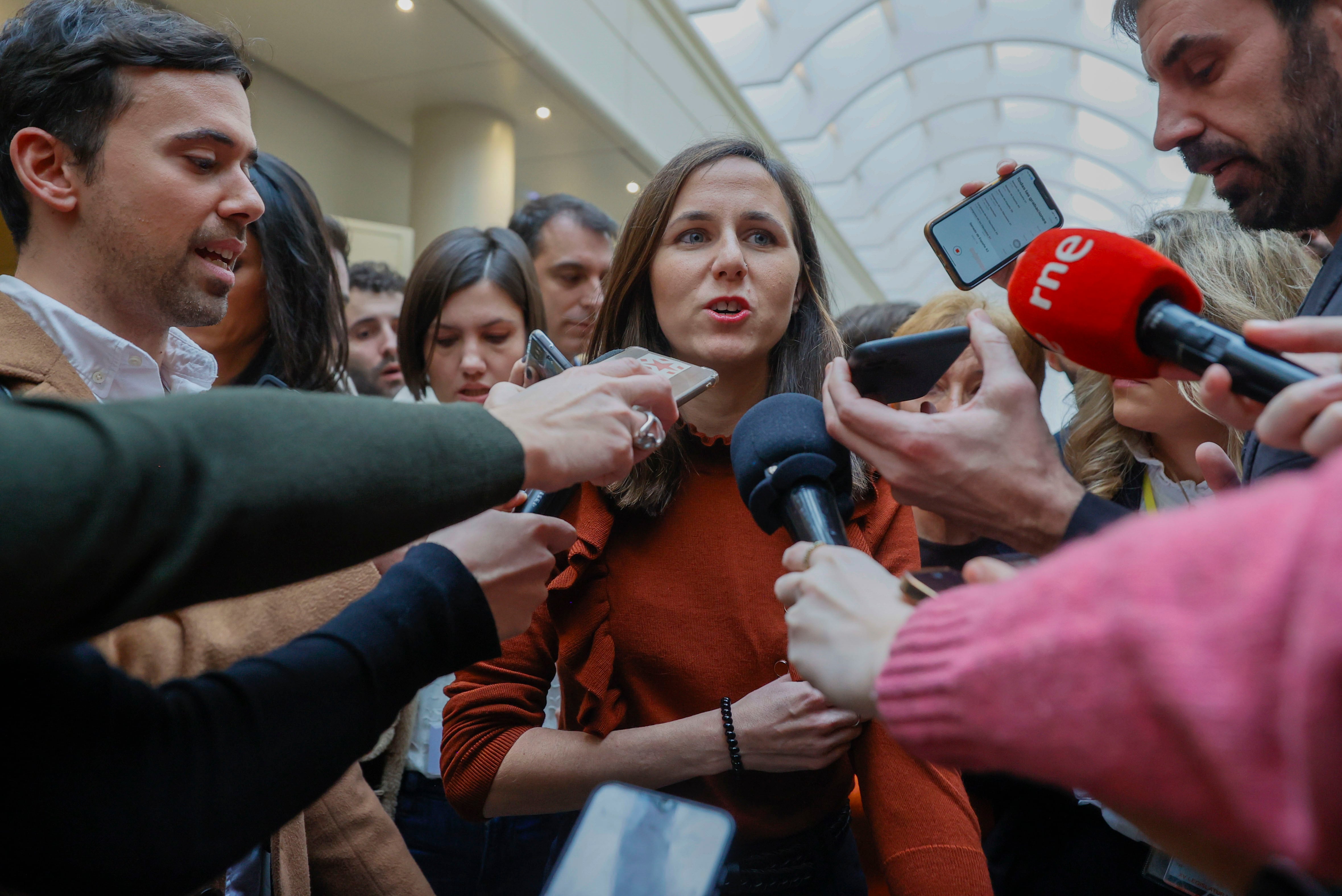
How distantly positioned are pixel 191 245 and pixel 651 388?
2.89ft

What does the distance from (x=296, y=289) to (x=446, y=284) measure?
0.59 meters

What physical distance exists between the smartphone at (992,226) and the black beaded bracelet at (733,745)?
77 centimetres

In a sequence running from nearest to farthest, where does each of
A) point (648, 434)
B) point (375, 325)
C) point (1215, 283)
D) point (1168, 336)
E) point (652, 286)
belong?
1. point (1168, 336)
2. point (648, 434)
3. point (652, 286)
4. point (1215, 283)
5. point (375, 325)

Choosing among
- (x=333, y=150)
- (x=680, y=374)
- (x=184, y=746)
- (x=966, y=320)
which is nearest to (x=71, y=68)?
(x=680, y=374)

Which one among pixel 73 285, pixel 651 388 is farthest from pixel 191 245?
pixel 651 388

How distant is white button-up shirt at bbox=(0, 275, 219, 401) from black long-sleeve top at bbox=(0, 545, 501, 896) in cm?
55

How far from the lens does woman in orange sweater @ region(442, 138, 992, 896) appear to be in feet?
4.53

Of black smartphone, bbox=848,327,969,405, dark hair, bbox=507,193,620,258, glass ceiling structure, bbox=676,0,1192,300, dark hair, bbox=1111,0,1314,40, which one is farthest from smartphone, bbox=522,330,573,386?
glass ceiling structure, bbox=676,0,1192,300

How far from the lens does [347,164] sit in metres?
6.26

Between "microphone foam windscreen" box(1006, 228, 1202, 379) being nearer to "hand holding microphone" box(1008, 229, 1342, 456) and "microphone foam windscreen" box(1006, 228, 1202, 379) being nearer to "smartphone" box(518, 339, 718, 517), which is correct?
"hand holding microphone" box(1008, 229, 1342, 456)

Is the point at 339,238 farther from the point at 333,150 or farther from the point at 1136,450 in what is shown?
the point at 333,150

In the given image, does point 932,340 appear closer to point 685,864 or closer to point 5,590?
point 685,864

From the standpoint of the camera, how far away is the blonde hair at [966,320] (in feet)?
8.54

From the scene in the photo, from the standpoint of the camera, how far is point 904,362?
1.20m
